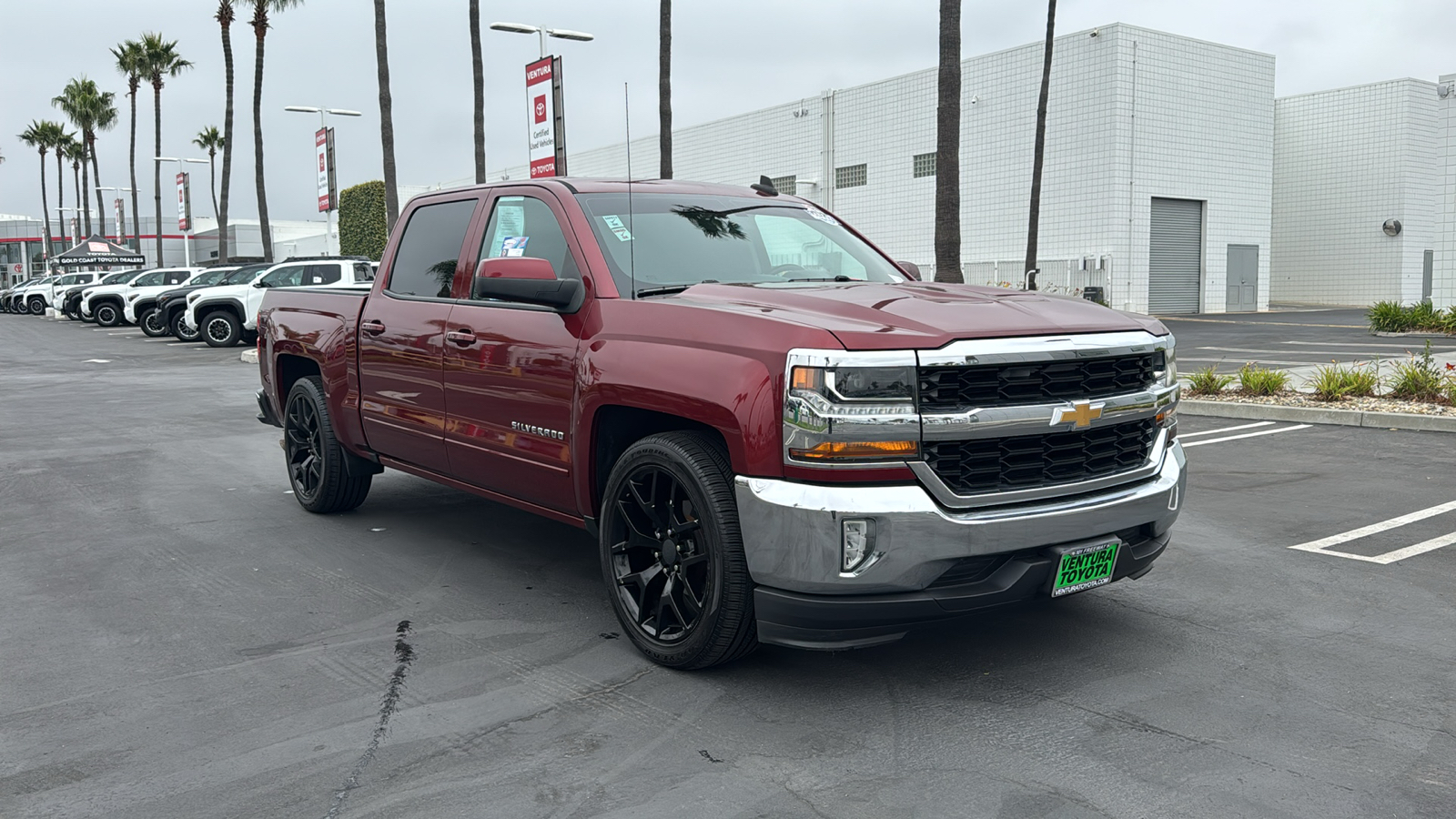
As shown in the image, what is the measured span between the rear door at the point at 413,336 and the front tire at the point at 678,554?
1.58 m

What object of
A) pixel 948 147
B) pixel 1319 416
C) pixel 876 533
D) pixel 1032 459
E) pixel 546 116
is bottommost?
pixel 1319 416

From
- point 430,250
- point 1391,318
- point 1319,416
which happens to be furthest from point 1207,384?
point 1391,318

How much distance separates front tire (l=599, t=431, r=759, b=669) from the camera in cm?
410

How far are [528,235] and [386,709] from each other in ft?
7.61

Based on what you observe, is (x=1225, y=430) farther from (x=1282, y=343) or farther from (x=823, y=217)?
(x=1282, y=343)

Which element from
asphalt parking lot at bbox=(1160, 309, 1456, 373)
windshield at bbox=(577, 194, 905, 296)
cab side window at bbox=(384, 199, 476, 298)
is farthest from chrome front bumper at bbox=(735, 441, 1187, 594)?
Result: asphalt parking lot at bbox=(1160, 309, 1456, 373)

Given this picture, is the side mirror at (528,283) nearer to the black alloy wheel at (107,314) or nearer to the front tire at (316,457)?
the front tire at (316,457)

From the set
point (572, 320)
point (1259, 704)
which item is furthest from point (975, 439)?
point (572, 320)

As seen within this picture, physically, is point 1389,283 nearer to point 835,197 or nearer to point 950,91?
point 835,197

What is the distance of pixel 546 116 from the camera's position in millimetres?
19609

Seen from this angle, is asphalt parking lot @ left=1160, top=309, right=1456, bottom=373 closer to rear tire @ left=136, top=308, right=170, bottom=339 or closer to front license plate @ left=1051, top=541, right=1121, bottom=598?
front license plate @ left=1051, top=541, right=1121, bottom=598

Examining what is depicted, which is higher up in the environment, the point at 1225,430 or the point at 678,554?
the point at 678,554

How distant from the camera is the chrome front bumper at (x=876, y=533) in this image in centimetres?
379

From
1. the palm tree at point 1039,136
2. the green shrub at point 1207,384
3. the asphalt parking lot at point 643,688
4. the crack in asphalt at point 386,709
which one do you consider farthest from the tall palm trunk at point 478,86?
the crack in asphalt at point 386,709
